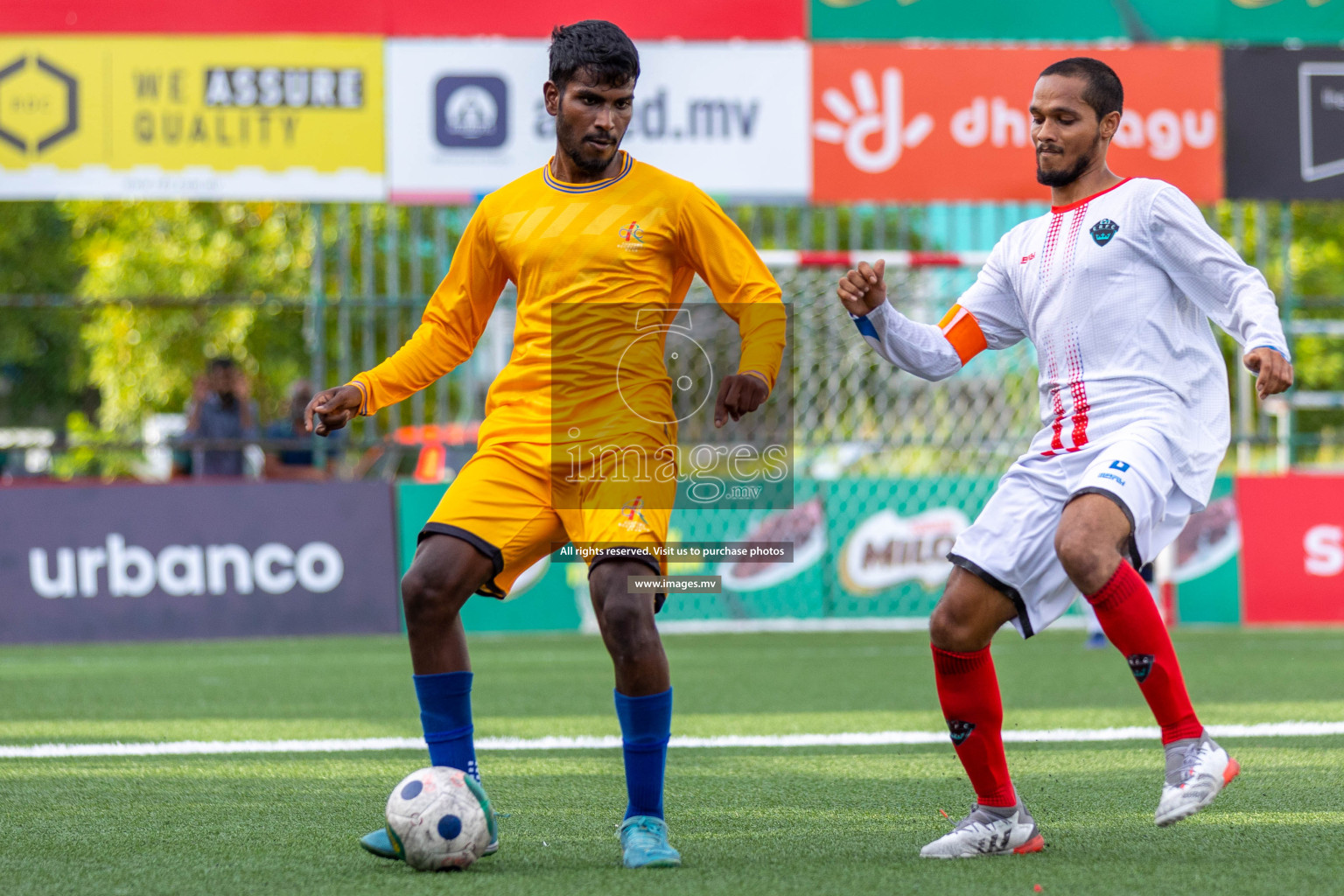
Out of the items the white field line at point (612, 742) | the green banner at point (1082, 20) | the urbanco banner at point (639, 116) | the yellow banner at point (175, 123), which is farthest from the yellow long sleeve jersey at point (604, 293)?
the green banner at point (1082, 20)

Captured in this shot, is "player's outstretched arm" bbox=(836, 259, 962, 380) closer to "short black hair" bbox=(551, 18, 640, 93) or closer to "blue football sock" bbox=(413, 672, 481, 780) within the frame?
"short black hair" bbox=(551, 18, 640, 93)

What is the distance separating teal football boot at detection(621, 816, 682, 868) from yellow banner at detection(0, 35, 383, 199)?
8.50 meters

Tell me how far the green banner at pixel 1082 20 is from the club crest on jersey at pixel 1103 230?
836 centimetres

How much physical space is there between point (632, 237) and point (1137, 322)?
137 cm

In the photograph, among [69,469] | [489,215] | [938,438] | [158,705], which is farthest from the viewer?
[69,469]

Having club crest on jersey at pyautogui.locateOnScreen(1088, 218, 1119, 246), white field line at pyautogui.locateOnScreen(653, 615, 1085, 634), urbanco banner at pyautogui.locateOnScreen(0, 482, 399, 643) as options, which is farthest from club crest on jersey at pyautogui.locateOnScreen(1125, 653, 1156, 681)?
urbanco banner at pyautogui.locateOnScreen(0, 482, 399, 643)

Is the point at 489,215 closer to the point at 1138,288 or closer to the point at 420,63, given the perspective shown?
the point at 1138,288

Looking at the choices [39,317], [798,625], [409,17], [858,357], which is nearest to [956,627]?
[798,625]

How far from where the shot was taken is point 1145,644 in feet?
13.5

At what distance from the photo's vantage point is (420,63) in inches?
473

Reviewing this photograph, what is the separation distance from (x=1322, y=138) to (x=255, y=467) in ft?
28.7

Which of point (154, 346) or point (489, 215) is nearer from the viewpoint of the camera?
point (489, 215)

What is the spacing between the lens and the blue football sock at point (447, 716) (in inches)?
169

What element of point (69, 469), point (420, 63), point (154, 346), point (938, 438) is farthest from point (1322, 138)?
point (154, 346)
